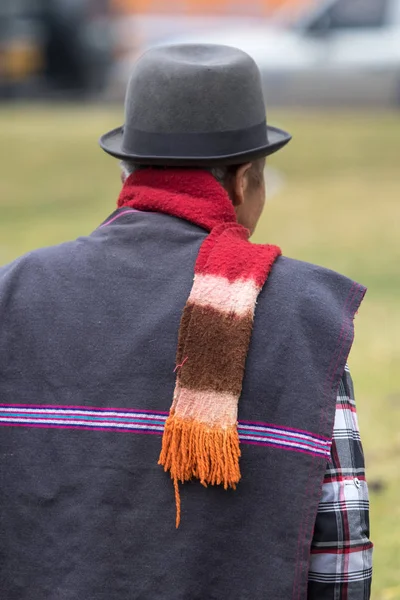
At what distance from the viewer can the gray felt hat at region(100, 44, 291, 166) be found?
→ 6.54 feet

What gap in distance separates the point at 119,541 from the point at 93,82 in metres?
19.9

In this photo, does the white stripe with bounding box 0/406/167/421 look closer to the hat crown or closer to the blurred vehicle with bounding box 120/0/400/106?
the hat crown

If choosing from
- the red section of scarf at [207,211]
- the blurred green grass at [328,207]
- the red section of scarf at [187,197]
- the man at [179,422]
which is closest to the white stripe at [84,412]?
the man at [179,422]

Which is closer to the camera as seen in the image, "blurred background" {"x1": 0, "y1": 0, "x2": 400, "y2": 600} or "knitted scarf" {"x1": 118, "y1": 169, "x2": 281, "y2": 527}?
"knitted scarf" {"x1": 118, "y1": 169, "x2": 281, "y2": 527}

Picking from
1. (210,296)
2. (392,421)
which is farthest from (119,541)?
(392,421)

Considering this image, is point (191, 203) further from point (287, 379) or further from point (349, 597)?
point (349, 597)

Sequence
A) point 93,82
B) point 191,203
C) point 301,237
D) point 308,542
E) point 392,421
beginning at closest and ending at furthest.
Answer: point 308,542
point 191,203
point 392,421
point 301,237
point 93,82

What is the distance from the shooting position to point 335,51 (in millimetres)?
17531

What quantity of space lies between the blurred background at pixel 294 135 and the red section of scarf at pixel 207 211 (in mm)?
2208

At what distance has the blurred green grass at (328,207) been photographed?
16.9 feet

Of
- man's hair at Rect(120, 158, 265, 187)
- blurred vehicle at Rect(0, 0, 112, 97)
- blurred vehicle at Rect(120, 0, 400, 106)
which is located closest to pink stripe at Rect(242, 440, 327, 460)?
man's hair at Rect(120, 158, 265, 187)

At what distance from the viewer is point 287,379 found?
1.83 meters

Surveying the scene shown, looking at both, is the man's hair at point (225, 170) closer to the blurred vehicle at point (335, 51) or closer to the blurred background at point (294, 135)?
the blurred background at point (294, 135)

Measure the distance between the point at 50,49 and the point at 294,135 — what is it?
23.7 feet
